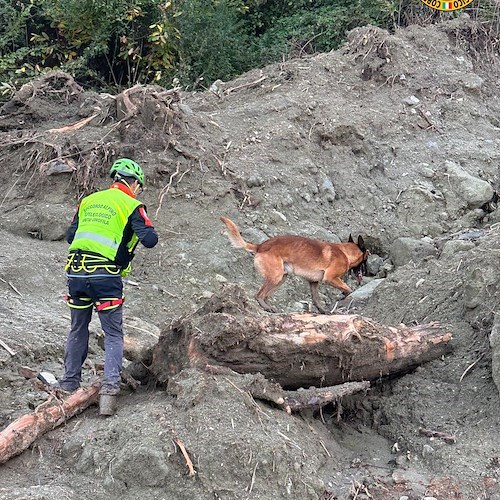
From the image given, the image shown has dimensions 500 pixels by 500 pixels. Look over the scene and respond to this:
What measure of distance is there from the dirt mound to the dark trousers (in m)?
0.37

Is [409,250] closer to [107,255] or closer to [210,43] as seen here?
[107,255]

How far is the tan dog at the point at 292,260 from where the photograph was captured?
9797 millimetres

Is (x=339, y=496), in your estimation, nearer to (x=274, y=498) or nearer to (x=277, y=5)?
(x=274, y=498)

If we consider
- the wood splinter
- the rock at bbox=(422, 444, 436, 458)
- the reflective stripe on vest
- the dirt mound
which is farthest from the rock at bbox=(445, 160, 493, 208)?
the wood splinter

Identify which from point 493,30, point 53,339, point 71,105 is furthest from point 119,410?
point 493,30

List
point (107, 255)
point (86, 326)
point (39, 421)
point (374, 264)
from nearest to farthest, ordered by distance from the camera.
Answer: point (39, 421) → point (107, 255) → point (86, 326) → point (374, 264)

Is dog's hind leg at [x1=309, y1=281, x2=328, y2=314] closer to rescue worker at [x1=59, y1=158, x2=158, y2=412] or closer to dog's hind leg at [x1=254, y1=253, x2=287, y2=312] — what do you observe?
dog's hind leg at [x1=254, y1=253, x2=287, y2=312]

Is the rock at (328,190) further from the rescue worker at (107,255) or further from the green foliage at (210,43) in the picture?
the rescue worker at (107,255)

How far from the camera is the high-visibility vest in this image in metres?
6.31

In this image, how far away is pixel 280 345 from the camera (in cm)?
631

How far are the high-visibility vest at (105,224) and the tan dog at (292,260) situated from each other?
10.4 feet

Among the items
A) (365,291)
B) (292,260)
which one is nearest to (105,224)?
(292,260)

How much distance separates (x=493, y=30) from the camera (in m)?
17.9

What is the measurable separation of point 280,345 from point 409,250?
5.42m
